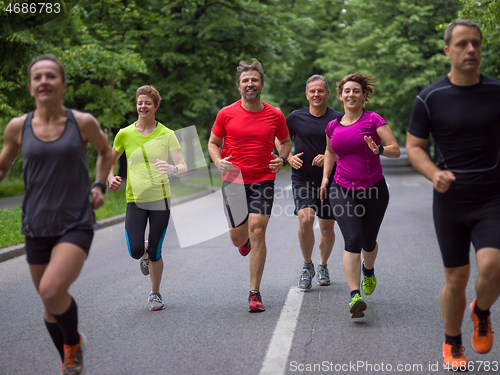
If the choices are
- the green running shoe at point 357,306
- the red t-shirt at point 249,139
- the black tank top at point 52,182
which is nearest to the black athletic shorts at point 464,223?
the green running shoe at point 357,306

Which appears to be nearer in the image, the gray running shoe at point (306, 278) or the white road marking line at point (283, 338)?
the white road marking line at point (283, 338)

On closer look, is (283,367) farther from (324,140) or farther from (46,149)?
(324,140)

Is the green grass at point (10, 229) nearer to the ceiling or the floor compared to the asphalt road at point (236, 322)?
nearer to the floor

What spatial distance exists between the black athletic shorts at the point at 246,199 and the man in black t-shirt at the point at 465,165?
1.96 metres

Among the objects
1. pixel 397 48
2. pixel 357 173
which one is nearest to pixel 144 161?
pixel 357 173

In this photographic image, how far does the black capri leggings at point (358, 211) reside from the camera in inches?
185

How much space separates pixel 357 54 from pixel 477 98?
100 ft

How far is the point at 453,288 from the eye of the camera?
3496 millimetres

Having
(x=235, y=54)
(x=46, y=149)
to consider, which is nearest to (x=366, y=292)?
(x=46, y=149)

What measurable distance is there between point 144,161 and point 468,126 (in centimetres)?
293

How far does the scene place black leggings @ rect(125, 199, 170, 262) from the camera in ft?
16.5

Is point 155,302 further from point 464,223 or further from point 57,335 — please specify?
point 464,223

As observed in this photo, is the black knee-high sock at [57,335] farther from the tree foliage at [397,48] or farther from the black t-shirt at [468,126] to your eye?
the tree foliage at [397,48]

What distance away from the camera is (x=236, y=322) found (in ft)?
15.3
